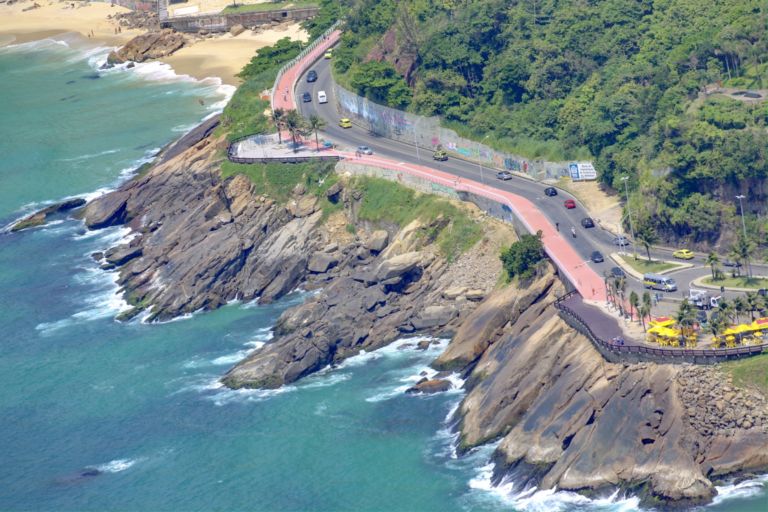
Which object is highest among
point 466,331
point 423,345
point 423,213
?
point 423,213

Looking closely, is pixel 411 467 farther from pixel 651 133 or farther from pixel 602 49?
pixel 602 49

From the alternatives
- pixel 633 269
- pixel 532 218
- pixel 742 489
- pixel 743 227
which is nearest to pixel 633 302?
pixel 633 269

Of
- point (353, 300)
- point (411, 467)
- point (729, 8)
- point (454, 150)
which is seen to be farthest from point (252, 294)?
point (729, 8)

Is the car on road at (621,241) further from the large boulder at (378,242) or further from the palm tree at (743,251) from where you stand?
the large boulder at (378,242)

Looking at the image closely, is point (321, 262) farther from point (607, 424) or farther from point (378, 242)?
point (607, 424)

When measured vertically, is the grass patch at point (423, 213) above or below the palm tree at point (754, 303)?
above

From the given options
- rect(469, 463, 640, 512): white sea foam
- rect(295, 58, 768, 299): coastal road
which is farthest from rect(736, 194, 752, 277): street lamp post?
rect(469, 463, 640, 512): white sea foam

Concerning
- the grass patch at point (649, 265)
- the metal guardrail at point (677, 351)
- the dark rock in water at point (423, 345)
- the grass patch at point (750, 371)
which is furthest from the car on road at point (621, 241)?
the grass patch at point (750, 371)
